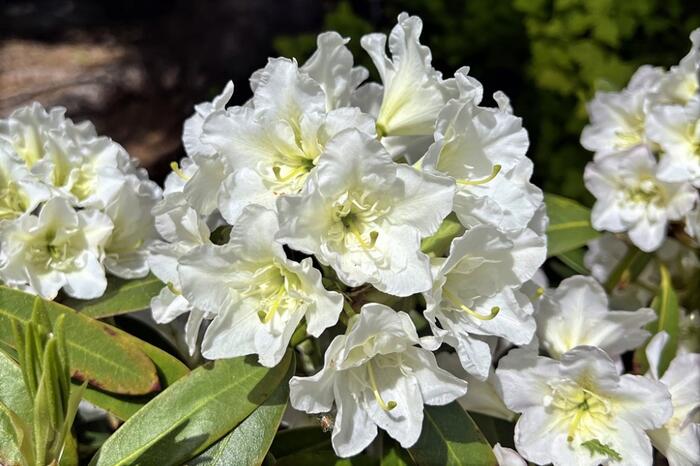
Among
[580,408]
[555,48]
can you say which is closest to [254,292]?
[580,408]

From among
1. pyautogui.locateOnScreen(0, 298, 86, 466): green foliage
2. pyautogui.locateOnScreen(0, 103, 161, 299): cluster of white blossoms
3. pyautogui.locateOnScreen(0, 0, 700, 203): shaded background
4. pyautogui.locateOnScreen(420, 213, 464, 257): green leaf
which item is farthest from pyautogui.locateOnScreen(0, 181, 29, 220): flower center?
pyautogui.locateOnScreen(0, 0, 700, 203): shaded background

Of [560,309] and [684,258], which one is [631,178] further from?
[560,309]

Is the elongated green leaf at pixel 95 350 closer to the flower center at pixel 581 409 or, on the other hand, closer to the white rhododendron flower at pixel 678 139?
the flower center at pixel 581 409

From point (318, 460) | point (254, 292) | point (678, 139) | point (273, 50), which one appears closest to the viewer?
point (254, 292)

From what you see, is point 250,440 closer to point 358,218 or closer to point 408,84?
point 358,218

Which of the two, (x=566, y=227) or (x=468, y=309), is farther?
Answer: (x=566, y=227)

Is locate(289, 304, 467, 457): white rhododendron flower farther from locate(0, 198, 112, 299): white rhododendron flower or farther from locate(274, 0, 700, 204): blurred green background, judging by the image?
locate(274, 0, 700, 204): blurred green background
